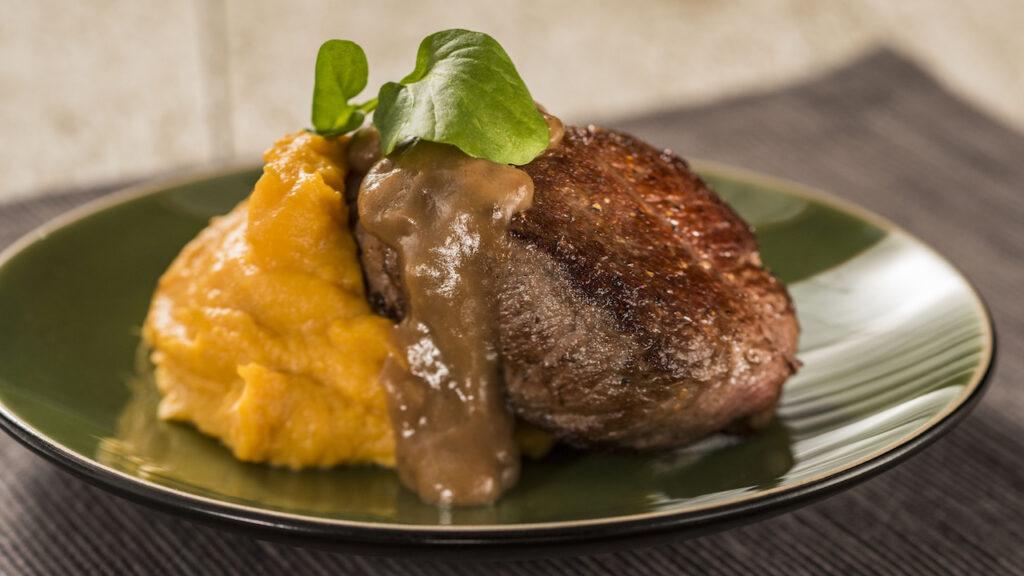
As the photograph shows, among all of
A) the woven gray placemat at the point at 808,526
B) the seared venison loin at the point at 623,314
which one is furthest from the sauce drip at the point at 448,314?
the woven gray placemat at the point at 808,526

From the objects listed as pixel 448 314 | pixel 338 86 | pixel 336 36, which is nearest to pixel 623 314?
pixel 448 314

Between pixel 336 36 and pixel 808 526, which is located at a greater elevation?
pixel 808 526

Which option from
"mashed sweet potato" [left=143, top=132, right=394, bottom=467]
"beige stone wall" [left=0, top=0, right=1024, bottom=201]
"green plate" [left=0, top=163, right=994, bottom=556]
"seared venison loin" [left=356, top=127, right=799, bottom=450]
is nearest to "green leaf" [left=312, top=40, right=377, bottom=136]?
"mashed sweet potato" [left=143, top=132, right=394, bottom=467]

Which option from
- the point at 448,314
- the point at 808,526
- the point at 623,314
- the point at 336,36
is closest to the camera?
the point at 623,314

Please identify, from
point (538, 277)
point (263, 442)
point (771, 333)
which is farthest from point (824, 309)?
point (263, 442)

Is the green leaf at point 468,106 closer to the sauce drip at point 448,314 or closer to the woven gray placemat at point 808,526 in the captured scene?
the sauce drip at point 448,314

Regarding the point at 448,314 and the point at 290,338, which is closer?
the point at 448,314

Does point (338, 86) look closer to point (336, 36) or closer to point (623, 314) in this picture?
point (623, 314)

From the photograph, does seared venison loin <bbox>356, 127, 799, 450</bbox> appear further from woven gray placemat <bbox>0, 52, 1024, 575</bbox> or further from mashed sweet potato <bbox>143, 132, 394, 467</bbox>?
woven gray placemat <bbox>0, 52, 1024, 575</bbox>
